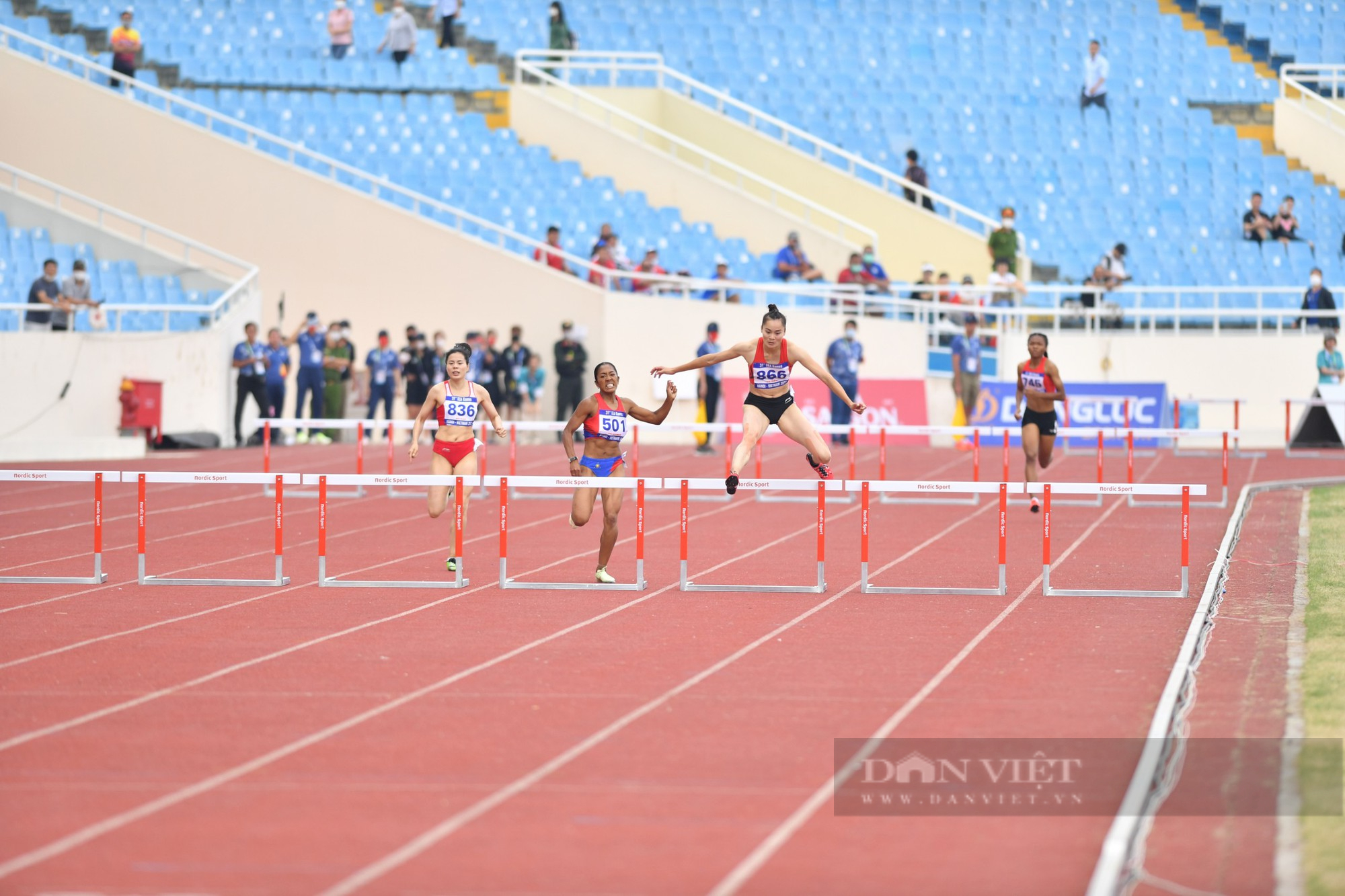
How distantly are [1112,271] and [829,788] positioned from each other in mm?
25078

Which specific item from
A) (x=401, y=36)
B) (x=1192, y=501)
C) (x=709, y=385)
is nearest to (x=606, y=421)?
(x=1192, y=501)

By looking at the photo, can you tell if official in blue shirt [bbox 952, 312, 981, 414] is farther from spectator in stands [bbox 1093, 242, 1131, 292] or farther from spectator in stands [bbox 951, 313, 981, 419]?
spectator in stands [bbox 1093, 242, 1131, 292]

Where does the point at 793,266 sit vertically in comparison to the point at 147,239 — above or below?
below

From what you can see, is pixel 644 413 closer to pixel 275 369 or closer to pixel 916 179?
pixel 275 369

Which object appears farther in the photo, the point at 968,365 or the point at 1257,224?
the point at 1257,224

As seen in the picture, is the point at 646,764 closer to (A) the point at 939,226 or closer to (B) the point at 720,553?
(B) the point at 720,553

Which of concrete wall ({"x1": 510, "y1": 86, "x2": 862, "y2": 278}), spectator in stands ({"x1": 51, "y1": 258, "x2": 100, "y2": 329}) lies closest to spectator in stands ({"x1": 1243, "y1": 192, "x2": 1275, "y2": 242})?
concrete wall ({"x1": 510, "y1": 86, "x2": 862, "y2": 278})

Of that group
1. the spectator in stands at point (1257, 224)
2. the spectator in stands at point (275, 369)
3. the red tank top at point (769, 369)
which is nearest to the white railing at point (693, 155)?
the spectator in stands at point (1257, 224)

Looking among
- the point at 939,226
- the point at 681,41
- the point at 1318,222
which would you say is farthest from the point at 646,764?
the point at 681,41

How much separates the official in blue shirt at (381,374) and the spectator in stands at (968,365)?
30.8 feet

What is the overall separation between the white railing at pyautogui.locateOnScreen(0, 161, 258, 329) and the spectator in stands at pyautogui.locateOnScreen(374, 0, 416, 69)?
21.0 ft

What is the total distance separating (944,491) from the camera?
13344mm

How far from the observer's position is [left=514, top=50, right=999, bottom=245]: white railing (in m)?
33.9

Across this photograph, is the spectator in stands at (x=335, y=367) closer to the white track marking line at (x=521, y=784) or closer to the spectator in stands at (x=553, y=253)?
the spectator in stands at (x=553, y=253)
